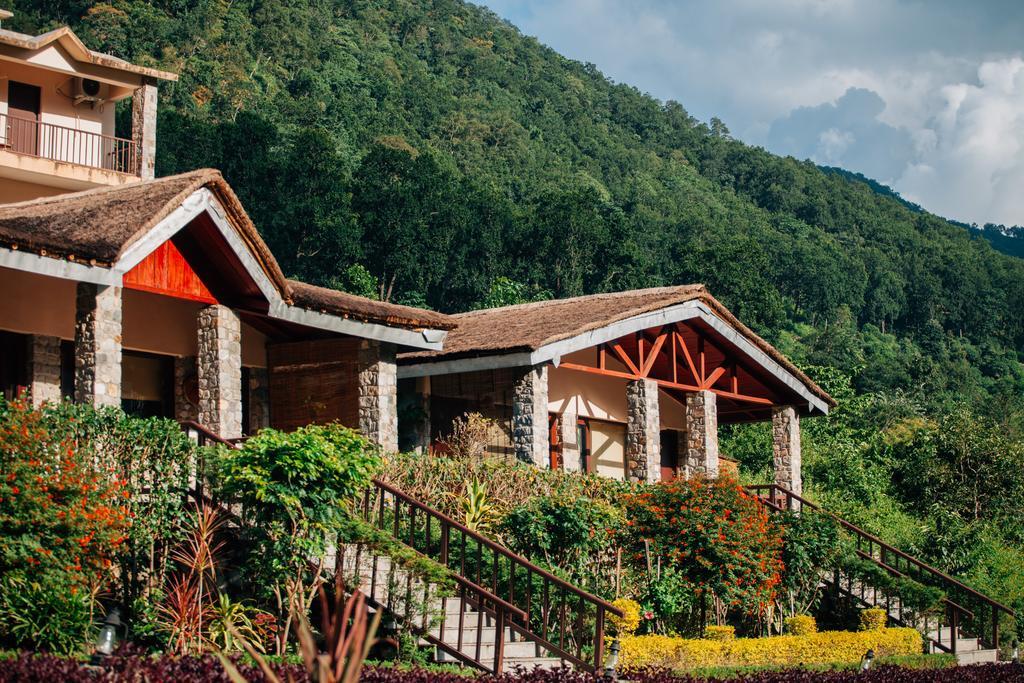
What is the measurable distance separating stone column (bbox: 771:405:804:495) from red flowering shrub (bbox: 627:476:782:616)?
27.5 ft

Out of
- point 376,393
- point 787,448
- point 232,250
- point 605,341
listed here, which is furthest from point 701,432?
point 232,250

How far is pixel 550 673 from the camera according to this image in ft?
38.8

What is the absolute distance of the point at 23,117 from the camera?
82.4 ft

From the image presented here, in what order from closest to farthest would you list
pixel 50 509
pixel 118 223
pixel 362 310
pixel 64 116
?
pixel 50 509, pixel 118 223, pixel 362 310, pixel 64 116

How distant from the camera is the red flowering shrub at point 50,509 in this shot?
1175 centimetres

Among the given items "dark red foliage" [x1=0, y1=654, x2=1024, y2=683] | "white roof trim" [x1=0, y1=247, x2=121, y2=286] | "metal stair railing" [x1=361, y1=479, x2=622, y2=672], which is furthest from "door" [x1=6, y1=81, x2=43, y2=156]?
"dark red foliage" [x1=0, y1=654, x2=1024, y2=683]

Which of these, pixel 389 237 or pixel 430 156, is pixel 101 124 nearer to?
pixel 389 237

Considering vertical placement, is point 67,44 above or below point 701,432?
above

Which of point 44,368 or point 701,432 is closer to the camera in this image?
point 44,368

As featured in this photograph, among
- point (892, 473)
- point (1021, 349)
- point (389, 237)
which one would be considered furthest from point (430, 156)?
point (1021, 349)

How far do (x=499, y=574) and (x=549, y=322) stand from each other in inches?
307

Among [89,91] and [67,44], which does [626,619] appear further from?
[89,91]

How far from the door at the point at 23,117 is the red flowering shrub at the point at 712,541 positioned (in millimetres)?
13282

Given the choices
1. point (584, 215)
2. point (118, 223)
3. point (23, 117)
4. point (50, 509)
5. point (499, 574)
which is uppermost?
point (584, 215)
